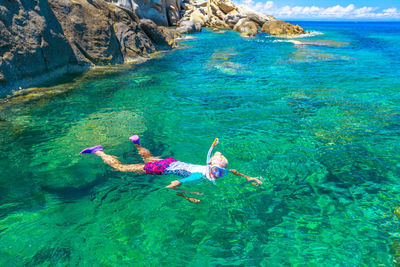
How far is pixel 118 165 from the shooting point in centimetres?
539

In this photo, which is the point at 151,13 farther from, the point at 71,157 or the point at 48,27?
the point at 71,157

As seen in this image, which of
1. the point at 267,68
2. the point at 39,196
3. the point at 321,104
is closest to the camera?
the point at 39,196

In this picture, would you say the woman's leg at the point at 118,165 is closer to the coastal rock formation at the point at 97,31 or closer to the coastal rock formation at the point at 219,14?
the coastal rock formation at the point at 97,31

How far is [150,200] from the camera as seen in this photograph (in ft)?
15.2

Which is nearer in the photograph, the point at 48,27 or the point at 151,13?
the point at 48,27

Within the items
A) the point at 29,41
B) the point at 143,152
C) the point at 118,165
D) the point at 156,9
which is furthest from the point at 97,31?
the point at 156,9

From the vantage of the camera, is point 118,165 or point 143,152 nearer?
Result: point 118,165

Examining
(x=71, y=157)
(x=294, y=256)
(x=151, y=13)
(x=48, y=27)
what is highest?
(x=151, y=13)

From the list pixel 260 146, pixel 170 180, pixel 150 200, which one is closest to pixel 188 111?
pixel 260 146

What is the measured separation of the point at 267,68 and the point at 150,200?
1288 cm

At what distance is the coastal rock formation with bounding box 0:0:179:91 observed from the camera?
9203 mm

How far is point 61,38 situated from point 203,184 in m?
10.2

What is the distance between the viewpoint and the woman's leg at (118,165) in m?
5.26

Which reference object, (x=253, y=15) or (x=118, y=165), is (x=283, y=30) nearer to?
(x=253, y=15)
